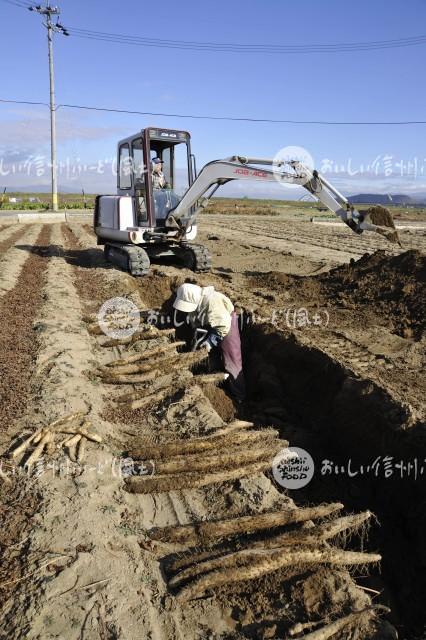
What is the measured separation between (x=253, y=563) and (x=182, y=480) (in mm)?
1142

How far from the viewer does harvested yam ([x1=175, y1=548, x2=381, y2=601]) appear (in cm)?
312

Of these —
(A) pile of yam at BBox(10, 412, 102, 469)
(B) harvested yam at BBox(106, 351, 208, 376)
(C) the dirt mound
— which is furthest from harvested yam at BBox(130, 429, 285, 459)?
(C) the dirt mound

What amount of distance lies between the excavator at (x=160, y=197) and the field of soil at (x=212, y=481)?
9.51 feet

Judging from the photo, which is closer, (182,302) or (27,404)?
(27,404)

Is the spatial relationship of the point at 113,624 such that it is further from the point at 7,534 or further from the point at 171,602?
the point at 7,534

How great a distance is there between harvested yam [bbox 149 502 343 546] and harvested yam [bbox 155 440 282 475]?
739mm

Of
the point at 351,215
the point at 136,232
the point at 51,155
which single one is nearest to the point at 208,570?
the point at 351,215

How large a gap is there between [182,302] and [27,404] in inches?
98.3

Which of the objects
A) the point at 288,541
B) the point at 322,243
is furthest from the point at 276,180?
the point at 322,243

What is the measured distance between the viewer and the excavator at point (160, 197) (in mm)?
10547

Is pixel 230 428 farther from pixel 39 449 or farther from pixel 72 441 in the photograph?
→ pixel 39 449

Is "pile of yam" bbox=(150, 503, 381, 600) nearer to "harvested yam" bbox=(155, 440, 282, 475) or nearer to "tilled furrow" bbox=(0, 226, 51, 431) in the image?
"harvested yam" bbox=(155, 440, 282, 475)

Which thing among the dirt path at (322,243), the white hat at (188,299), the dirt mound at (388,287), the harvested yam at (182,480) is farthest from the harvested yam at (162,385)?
the dirt path at (322,243)

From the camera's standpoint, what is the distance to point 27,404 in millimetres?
5273
